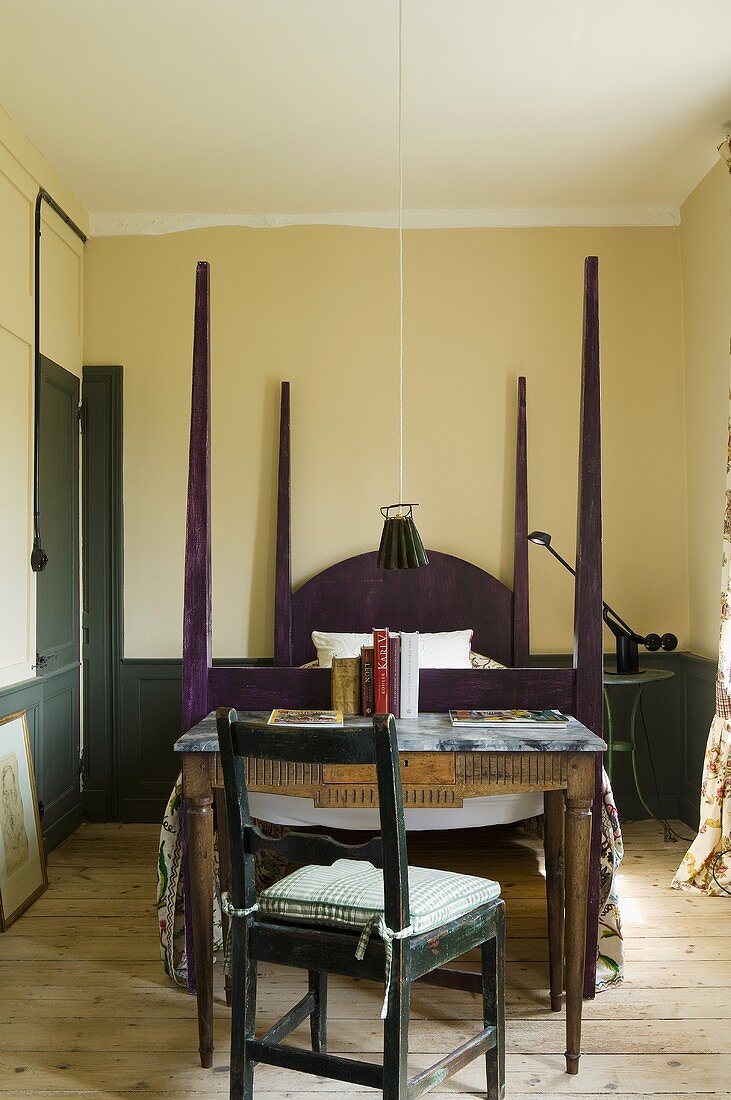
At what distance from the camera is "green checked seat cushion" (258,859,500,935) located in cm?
192

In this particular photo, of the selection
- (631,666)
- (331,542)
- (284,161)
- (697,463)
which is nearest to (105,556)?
(331,542)

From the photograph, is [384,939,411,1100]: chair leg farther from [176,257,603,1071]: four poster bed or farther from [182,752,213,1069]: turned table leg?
[182,752,213,1069]: turned table leg

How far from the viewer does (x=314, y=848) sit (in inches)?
77.5

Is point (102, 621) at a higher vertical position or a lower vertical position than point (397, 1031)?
higher

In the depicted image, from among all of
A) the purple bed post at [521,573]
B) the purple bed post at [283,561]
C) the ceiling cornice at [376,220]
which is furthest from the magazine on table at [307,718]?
the ceiling cornice at [376,220]

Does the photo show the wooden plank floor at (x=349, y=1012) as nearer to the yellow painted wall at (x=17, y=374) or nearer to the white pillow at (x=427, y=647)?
the white pillow at (x=427, y=647)

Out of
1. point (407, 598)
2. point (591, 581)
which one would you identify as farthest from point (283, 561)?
point (591, 581)

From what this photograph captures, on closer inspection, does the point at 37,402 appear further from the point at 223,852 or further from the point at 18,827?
the point at 223,852

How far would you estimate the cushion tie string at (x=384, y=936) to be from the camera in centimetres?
185

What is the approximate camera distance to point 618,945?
274 cm

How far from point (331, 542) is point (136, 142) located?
1.99m

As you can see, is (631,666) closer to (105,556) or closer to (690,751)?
(690,751)

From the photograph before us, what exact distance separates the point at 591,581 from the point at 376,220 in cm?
265

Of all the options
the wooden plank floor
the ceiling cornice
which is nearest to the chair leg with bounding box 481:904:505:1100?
the wooden plank floor
